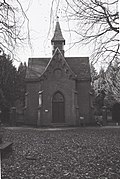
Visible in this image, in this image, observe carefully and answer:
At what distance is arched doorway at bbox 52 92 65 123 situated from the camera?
1086 inches

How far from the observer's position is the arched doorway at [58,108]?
90.5 ft

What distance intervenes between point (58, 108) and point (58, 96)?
1659mm

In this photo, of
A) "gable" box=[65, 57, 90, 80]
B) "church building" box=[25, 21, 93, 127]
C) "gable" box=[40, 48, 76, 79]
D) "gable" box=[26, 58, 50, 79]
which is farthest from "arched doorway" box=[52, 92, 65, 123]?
"gable" box=[26, 58, 50, 79]

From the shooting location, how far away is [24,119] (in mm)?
29172

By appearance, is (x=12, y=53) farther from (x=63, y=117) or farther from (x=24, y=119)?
(x=24, y=119)

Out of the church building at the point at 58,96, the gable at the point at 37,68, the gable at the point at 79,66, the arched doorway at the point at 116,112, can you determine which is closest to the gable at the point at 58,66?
the church building at the point at 58,96

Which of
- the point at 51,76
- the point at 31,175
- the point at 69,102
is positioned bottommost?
the point at 31,175

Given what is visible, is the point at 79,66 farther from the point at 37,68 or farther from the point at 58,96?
the point at 58,96

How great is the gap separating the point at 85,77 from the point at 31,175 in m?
25.1

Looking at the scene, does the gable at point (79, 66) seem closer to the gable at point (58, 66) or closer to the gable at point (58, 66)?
the gable at point (58, 66)


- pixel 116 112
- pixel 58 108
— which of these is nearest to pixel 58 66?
pixel 58 108

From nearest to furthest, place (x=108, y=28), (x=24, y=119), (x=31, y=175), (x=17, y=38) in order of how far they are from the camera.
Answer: (x=17, y=38) → (x=31, y=175) → (x=108, y=28) → (x=24, y=119)

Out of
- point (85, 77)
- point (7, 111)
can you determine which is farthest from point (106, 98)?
point (7, 111)

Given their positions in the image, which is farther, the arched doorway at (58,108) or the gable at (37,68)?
the gable at (37,68)
